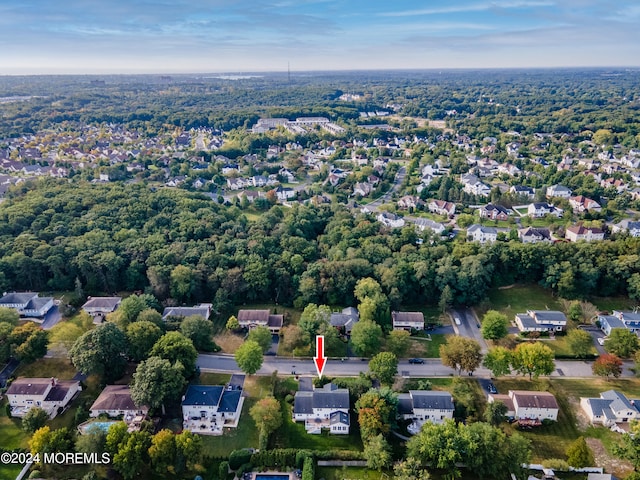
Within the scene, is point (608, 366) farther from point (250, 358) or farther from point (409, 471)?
point (250, 358)

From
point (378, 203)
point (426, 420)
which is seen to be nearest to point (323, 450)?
point (426, 420)

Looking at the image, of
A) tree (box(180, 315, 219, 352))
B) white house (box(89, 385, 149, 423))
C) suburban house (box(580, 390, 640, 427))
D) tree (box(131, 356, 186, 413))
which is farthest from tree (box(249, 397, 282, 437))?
suburban house (box(580, 390, 640, 427))

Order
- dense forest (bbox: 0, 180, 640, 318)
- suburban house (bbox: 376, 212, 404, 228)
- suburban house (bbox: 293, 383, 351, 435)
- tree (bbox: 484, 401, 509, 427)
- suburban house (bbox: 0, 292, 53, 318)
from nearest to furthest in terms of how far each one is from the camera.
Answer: tree (bbox: 484, 401, 509, 427) → suburban house (bbox: 293, 383, 351, 435) → suburban house (bbox: 0, 292, 53, 318) → dense forest (bbox: 0, 180, 640, 318) → suburban house (bbox: 376, 212, 404, 228)

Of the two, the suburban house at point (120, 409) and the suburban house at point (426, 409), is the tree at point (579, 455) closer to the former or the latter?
the suburban house at point (426, 409)

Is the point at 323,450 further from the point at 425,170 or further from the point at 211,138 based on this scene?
the point at 211,138

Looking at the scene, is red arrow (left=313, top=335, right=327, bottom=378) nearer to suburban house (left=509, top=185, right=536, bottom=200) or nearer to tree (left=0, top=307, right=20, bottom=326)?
tree (left=0, top=307, right=20, bottom=326)

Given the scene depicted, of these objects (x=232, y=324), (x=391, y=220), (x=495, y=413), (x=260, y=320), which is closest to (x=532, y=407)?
(x=495, y=413)
